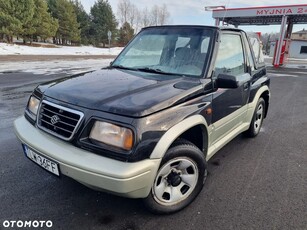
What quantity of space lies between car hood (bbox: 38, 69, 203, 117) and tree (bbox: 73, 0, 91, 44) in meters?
47.4

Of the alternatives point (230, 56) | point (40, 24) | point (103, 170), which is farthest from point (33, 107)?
point (40, 24)

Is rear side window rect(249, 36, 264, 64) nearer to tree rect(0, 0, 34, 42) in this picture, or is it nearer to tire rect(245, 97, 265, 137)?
tire rect(245, 97, 265, 137)

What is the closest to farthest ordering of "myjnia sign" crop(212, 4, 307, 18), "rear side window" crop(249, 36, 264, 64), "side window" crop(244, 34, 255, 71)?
1. "side window" crop(244, 34, 255, 71)
2. "rear side window" crop(249, 36, 264, 64)
3. "myjnia sign" crop(212, 4, 307, 18)


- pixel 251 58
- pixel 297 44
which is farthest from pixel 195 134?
pixel 297 44

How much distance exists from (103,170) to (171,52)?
6.02ft

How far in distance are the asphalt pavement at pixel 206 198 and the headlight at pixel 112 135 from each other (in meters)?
0.59

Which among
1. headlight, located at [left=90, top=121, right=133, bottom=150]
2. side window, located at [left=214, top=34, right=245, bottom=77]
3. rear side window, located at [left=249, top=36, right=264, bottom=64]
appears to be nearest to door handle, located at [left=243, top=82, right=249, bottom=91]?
side window, located at [left=214, top=34, right=245, bottom=77]

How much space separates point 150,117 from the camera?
2.09 metres

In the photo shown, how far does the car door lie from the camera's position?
2.96 meters

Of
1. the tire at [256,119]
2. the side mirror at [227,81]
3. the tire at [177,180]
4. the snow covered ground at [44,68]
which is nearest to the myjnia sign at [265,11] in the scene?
the snow covered ground at [44,68]

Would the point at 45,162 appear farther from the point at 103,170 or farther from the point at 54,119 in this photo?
the point at 103,170

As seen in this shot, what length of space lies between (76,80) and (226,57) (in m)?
1.84

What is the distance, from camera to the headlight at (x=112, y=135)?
6.67ft

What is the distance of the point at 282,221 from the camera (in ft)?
8.05
